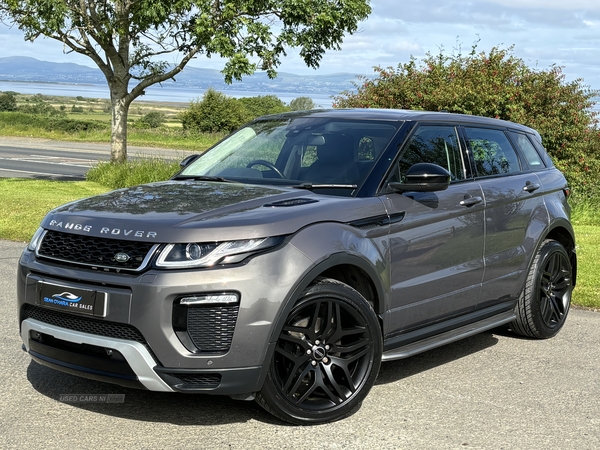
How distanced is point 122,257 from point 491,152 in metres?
3.29

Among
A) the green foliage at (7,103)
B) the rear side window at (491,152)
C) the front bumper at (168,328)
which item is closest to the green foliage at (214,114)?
the green foliage at (7,103)

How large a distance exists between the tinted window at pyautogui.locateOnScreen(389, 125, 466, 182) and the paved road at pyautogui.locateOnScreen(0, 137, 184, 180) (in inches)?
547

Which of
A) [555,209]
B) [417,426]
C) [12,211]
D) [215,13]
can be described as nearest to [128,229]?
[417,426]

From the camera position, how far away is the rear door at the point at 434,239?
5.11 m

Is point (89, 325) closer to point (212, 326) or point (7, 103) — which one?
point (212, 326)

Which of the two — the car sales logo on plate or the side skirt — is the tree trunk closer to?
the side skirt

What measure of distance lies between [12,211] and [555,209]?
9713 millimetres

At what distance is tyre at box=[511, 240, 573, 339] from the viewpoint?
650cm

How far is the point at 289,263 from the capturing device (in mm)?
4348

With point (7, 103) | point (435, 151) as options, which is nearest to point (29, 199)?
point (435, 151)

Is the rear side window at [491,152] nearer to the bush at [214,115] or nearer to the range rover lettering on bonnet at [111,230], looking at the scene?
the range rover lettering on bonnet at [111,230]

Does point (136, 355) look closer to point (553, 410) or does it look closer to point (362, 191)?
point (362, 191)

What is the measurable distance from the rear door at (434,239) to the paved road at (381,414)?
471mm

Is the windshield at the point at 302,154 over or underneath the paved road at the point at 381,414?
over
